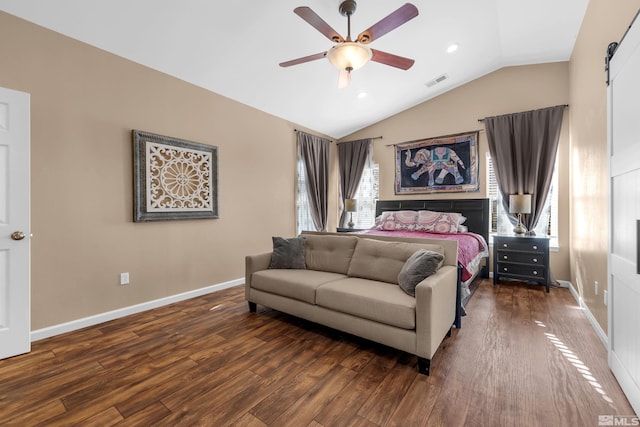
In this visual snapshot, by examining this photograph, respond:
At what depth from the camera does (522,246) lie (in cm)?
412

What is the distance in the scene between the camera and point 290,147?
514 centimetres

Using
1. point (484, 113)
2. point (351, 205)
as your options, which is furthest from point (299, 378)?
point (484, 113)

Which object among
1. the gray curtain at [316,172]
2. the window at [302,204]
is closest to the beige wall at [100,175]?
the window at [302,204]

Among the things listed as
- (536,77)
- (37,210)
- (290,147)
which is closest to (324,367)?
(37,210)

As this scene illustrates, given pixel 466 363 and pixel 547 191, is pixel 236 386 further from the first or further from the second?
pixel 547 191

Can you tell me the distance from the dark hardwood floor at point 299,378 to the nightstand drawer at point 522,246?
1.23m

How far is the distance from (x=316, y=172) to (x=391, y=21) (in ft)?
11.6

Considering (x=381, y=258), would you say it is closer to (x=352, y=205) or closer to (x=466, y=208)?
(x=466, y=208)

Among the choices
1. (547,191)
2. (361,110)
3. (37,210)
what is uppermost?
(361,110)

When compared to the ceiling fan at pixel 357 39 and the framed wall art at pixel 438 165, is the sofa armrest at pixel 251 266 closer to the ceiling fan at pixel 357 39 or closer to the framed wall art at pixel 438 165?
the ceiling fan at pixel 357 39

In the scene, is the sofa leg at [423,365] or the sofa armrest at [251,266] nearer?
the sofa leg at [423,365]

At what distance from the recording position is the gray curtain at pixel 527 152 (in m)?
4.20

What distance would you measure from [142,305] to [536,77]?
6.21m

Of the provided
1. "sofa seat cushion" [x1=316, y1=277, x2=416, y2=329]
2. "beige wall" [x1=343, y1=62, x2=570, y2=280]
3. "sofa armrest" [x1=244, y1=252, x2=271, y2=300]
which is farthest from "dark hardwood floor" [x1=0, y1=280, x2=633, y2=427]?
"beige wall" [x1=343, y1=62, x2=570, y2=280]
